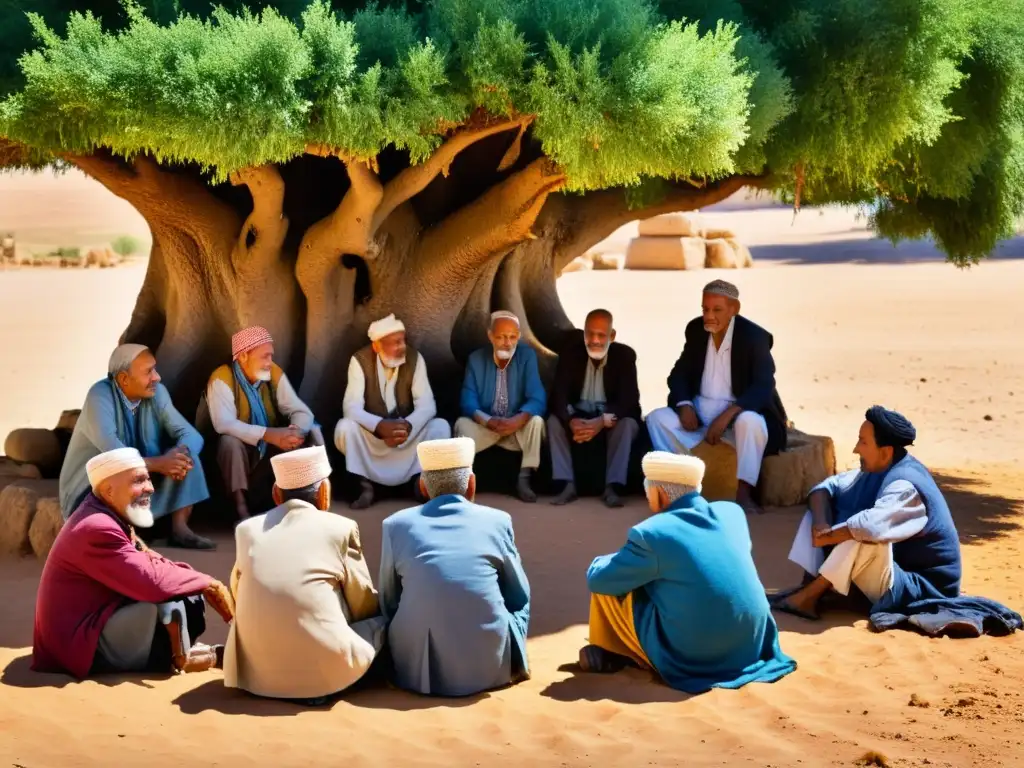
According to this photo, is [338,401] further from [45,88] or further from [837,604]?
[837,604]

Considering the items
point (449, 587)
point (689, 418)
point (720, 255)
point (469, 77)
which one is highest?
point (720, 255)

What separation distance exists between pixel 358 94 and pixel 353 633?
3.25 metres

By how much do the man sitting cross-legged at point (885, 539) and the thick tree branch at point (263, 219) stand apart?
14.0 ft

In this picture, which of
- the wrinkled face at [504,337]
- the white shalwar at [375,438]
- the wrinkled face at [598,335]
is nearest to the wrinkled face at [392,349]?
the white shalwar at [375,438]

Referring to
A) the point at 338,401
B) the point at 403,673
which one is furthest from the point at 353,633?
the point at 338,401

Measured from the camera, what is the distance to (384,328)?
950cm

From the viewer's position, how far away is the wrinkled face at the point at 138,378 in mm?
8273

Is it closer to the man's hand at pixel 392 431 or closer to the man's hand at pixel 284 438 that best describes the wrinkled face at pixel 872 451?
the man's hand at pixel 392 431

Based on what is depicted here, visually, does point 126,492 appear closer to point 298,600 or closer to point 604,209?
point 298,600

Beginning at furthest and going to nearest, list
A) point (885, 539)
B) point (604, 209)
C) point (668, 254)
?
point (668, 254) < point (604, 209) < point (885, 539)

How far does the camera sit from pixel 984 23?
9.97 meters

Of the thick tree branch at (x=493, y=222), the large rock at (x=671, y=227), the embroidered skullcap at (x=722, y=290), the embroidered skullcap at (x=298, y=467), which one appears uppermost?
the large rock at (x=671, y=227)

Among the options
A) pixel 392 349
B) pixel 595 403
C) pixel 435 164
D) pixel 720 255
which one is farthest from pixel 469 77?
pixel 720 255

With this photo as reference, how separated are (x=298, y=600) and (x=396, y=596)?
0.49 m
